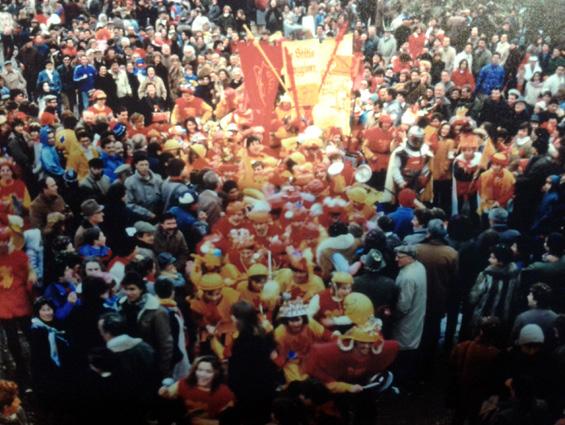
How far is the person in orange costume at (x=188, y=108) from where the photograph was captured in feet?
18.7

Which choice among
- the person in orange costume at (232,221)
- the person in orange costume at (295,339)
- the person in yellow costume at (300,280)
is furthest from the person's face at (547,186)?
the person in orange costume at (232,221)

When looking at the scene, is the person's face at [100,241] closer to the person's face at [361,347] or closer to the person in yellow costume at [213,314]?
the person in yellow costume at [213,314]

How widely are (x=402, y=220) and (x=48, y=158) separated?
94.5 inches

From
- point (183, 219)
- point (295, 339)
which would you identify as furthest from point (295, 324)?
point (183, 219)

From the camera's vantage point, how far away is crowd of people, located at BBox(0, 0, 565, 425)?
4488mm

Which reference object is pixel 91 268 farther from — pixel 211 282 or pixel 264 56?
pixel 264 56

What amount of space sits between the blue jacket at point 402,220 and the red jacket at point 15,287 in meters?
2.30

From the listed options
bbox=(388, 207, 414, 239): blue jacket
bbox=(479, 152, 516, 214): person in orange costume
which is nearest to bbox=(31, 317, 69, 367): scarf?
bbox=(388, 207, 414, 239): blue jacket

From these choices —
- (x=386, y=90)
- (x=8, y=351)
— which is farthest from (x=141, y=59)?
(x=8, y=351)

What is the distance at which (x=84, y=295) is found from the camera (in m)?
4.48

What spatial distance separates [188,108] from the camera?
18.9ft

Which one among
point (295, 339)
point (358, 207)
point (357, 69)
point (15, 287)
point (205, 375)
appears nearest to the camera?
point (205, 375)

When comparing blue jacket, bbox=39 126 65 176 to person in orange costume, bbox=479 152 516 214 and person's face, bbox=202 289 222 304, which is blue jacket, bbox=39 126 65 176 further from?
person in orange costume, bbox=479 152 516 214

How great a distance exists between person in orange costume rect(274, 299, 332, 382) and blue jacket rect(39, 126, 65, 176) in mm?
1855
